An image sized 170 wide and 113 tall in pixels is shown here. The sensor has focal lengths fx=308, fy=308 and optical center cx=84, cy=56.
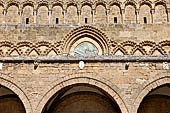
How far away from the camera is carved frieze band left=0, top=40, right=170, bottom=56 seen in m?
18.2

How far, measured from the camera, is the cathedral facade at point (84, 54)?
10.9 m

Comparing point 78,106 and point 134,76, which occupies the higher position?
point 134,76

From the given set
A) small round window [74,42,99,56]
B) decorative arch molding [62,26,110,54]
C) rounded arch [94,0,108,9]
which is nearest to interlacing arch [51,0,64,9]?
rounded arch [94,0,108,9]

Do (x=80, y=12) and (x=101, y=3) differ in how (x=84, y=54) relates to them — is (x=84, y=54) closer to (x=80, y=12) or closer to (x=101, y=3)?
(x=80, y=12)

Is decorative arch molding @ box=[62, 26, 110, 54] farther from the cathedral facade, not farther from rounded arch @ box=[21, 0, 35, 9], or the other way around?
rounded arch @ box=[21, 0, 35, 9]

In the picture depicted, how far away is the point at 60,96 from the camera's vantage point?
12539 millimetres

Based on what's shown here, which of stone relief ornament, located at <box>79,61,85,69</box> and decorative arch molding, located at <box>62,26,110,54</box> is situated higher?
decorative arch molding, located at <box>62,26,110,54</box>

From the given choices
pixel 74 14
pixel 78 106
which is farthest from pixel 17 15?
pixel 78 106

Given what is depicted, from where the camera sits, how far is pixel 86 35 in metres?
19.0

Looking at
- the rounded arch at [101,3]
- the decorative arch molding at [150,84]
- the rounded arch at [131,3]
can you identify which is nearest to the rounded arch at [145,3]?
the rounded arch at [131,3]

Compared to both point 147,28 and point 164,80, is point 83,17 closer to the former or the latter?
point 147,28

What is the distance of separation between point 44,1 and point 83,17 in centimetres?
282

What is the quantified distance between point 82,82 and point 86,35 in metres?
8.43

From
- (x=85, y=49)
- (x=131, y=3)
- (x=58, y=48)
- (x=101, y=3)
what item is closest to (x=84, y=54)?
(x=85, y=49)
